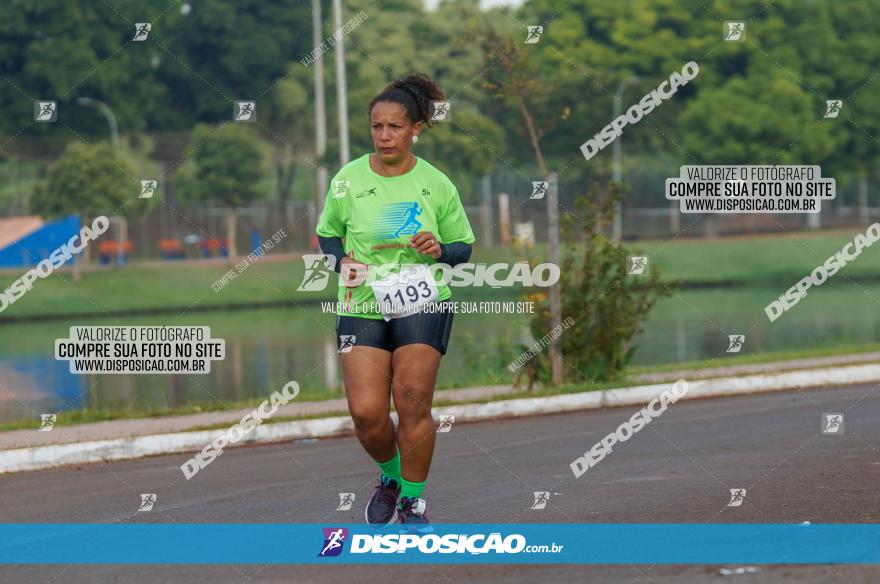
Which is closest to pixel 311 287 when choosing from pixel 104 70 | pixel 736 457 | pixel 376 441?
pixel 736 457

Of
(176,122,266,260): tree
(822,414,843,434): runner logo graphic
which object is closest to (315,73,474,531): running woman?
(822,414,843,434): runner logo graphic

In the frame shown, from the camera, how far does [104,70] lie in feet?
202

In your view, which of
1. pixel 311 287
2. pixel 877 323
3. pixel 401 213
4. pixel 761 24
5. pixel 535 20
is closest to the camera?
pixel 401 213

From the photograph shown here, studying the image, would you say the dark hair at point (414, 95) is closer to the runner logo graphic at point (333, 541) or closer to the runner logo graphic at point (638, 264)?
the runner logo graphic at point (333, 541)

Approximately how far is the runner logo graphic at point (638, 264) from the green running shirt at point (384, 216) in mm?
7848

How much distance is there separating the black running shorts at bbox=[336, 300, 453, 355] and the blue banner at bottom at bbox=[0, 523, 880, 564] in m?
0.90

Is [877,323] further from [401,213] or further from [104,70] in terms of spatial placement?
[104,70]

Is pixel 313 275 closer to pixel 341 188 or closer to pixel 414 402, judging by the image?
pixel 341 188

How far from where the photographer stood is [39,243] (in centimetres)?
5588

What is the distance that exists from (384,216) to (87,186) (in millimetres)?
43184

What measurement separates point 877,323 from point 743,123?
110ft

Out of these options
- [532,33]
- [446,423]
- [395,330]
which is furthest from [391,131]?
[532,33]

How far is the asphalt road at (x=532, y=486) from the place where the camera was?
6539mm

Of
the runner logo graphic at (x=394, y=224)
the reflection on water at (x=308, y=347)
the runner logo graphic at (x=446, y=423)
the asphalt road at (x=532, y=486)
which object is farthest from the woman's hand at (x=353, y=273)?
the reflection on water at (x=308, y=347)
